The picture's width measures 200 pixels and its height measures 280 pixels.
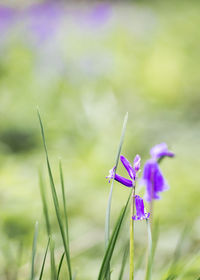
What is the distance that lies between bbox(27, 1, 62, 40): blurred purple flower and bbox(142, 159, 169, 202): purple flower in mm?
3634

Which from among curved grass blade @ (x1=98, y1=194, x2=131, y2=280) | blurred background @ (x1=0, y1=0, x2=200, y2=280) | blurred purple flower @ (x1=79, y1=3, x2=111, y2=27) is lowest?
curved grass blade @ (x1=98, y1=194, x2=131, y2=280)

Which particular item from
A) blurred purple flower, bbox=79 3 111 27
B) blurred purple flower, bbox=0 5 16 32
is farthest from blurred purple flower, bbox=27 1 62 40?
blurred purple flower, bbox=79 3 111 27

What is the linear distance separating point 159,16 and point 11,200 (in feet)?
19.9

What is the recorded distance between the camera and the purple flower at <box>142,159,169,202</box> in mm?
813

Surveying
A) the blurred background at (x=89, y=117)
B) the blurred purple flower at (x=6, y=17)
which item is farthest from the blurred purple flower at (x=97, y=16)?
the blurred purple flower at (x=6, y=17)

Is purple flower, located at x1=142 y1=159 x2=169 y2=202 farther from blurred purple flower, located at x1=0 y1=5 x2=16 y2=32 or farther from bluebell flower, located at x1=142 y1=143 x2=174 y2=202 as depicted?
blurred purple flower, located at x1=0 y1=5 x2=16 y2=32

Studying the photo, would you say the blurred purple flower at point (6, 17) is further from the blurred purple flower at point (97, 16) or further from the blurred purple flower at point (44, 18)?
the blurred purple flower at point (97, 16)

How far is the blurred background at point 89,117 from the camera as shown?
1581 mm

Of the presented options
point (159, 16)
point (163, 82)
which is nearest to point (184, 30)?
point (159, 16)

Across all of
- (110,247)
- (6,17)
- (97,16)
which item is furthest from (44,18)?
(110,247)

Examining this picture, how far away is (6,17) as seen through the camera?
465 cm

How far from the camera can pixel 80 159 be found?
7.42 ft

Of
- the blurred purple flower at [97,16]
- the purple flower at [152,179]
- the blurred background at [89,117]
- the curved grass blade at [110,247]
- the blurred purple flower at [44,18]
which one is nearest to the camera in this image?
the curved grass blade at [110,247]

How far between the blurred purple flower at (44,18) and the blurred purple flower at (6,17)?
0.20 m
